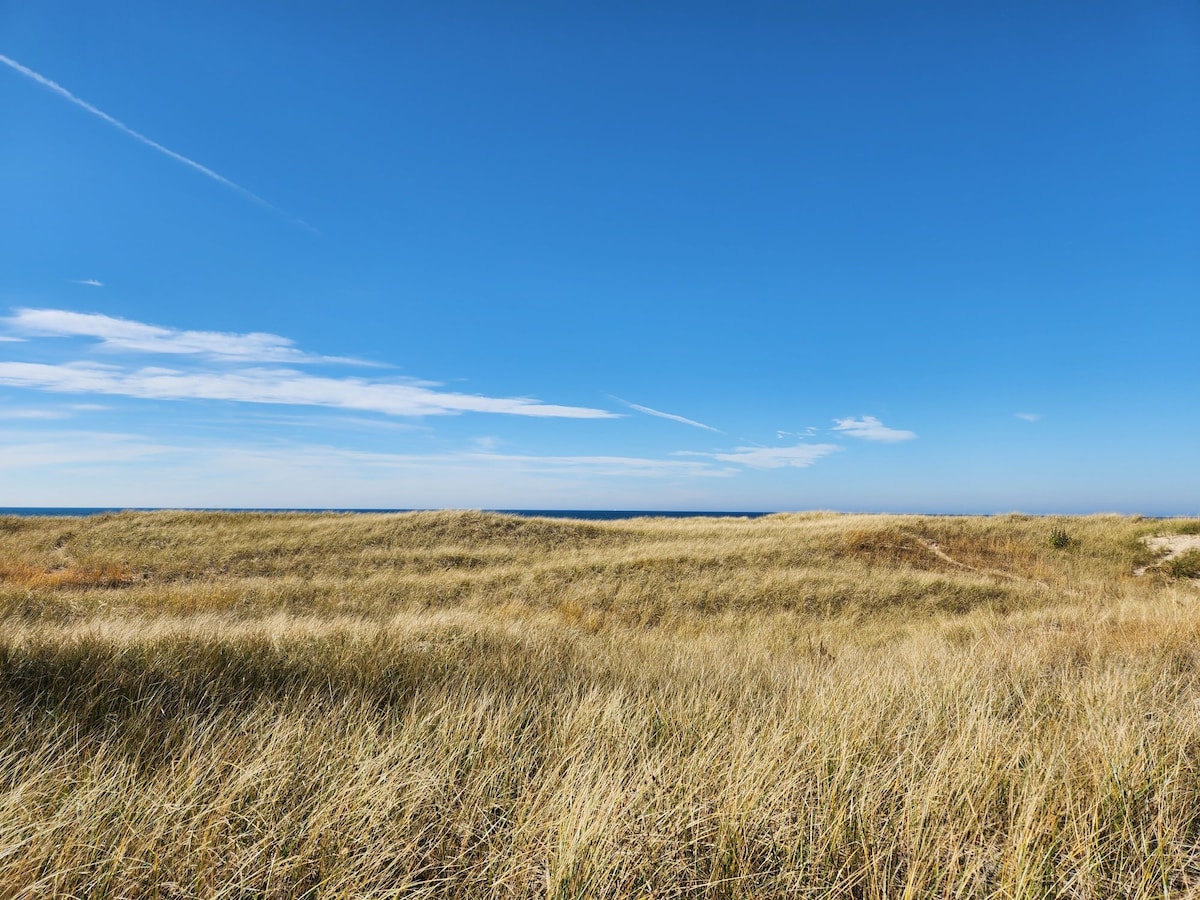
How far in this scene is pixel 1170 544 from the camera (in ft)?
72.2

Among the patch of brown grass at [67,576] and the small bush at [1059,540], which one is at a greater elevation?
the small bush at [1059,540]

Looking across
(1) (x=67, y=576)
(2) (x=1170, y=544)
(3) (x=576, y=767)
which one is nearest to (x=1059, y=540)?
(2) (x=1170, y=544)

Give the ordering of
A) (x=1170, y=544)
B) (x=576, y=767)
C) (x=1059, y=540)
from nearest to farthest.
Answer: (x=576, y=767)
(x=1170, y=544)
(x=1059, y=540)

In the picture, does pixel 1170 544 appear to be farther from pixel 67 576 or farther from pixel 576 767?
pixel 67 576

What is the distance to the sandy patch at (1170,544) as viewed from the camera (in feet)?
68.1

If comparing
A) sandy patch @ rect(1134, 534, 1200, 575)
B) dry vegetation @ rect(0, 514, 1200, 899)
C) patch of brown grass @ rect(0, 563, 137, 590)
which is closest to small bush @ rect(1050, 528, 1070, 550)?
sandy patch @ rect(1134, 534, 1200, 575)

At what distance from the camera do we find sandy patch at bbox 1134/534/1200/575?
20.7 meters

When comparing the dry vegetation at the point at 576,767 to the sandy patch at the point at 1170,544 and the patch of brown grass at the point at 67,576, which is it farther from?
the sandy patch at the point at 1170,544

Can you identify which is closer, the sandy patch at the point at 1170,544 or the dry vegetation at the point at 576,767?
the dry vegetation at the point at 576,767

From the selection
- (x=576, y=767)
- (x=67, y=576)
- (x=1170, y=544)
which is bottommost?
(x=67, y=576)

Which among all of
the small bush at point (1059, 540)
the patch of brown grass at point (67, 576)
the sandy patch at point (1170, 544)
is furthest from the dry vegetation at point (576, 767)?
the small bush at point (1059, 540)

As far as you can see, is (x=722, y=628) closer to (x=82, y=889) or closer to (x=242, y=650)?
(x=242, y=650)

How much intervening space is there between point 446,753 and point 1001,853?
9.41ft

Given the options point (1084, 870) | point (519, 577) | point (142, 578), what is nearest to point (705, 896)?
point (1084, 870)
